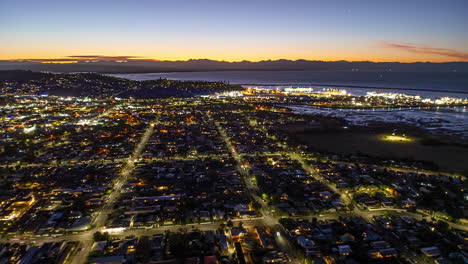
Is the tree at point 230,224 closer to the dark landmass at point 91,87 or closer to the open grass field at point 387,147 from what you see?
the open grass field at point 387,147

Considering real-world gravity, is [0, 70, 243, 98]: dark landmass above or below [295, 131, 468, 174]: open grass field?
above

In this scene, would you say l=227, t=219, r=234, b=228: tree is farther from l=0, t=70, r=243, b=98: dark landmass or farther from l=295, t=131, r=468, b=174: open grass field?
l=0, t=70, r=243, b=98: dark landmass

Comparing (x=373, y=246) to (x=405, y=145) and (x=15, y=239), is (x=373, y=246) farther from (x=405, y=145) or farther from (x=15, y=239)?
(x=405, y=145)

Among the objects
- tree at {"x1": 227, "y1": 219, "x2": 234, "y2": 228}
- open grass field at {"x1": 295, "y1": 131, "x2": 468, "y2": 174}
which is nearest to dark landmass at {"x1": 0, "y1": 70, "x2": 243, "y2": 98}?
open grass field at {"x1": 295, "y1": 131, "x2": 468, "y2": 174}

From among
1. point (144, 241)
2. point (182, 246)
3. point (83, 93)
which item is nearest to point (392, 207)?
point (182, 246)

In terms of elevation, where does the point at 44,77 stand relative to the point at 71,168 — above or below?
above

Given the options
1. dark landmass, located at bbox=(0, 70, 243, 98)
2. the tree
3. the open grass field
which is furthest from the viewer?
dark landmass, located at bbox=(0, 70, 243, 98)

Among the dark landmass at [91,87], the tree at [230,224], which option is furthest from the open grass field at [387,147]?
the dark landmass at [91,87]
